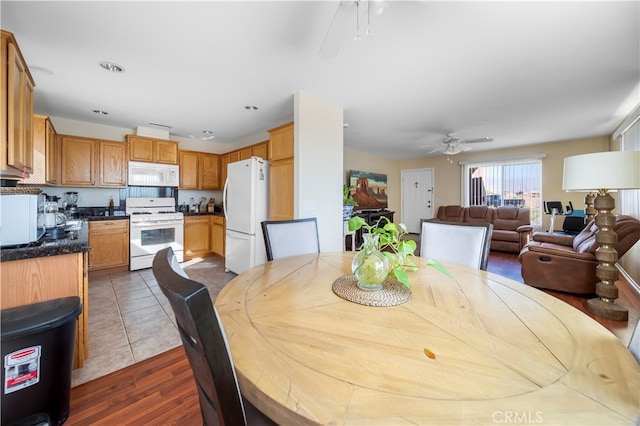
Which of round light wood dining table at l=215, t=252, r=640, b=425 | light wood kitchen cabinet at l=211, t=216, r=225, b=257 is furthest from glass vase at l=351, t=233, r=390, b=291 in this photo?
light wood kitchen cabinet at l=211, t=216, r=225, b=257

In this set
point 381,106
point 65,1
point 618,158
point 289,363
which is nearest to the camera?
point 289,363

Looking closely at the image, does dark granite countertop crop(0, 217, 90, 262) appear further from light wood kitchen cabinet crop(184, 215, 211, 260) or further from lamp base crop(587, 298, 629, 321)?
lamp base crop(587, 298, 629, 321)

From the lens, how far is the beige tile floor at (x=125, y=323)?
1750mm

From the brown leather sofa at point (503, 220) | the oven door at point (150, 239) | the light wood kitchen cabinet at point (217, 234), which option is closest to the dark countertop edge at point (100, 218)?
the oven door at point (150, 239)

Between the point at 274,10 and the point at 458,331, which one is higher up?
the point at 274,10

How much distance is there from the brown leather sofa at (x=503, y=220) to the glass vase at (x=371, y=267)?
4671 millimetres

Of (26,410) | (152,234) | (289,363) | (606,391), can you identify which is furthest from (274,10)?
(152,234)

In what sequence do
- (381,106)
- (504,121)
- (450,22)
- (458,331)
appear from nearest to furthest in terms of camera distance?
(458,331), (450,22), (381,106), (504,121)

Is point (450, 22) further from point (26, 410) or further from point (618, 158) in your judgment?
point (26, 410)

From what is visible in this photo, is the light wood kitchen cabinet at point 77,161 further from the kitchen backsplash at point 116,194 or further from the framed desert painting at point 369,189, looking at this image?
the framed desert painting at point 369,189

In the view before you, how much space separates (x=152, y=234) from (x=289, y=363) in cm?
429

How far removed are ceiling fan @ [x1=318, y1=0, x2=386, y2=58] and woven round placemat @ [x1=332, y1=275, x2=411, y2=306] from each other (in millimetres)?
1240

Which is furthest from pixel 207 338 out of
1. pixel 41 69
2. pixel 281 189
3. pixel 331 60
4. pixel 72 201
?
pixel 72 201

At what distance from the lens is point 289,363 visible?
1.96 feet
